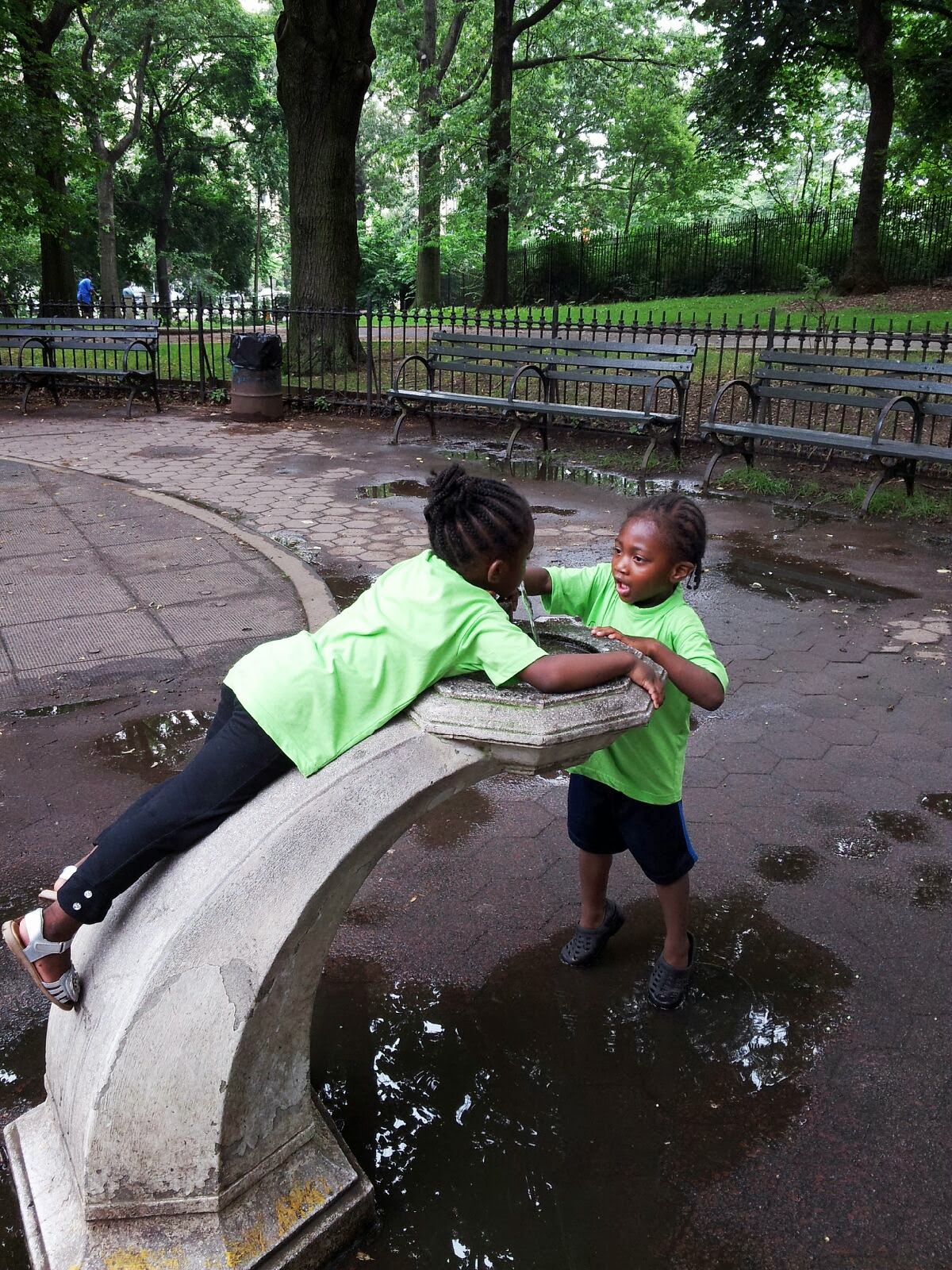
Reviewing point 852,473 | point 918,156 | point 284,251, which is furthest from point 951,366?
point 284,251

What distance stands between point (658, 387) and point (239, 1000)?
27.3 ft

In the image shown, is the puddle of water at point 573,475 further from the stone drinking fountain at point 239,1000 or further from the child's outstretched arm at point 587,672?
the stone drinking fountain at point 239,1000

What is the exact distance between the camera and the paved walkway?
1965mm

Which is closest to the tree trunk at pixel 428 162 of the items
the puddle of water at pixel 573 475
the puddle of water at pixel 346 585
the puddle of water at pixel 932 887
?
the puddle of water at pixel 573 475

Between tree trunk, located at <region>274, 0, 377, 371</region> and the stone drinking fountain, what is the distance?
11.6 meters

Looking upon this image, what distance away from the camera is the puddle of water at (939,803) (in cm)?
347

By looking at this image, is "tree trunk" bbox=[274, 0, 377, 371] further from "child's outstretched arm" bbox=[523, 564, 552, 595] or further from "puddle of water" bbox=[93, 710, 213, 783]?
"child's outstretched arm" bbox=[523, 564, 552, 595]

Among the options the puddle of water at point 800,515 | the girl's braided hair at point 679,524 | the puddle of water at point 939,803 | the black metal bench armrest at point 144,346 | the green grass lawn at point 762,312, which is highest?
the green grass lawn at point 762,312

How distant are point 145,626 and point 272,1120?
3657 millimetres

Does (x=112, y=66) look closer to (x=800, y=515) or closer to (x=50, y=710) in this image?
(x=800, y=515)

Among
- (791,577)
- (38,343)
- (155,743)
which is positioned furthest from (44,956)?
(38,343)

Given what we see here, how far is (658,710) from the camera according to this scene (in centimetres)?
224

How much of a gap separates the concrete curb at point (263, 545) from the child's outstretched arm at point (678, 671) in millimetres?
3139

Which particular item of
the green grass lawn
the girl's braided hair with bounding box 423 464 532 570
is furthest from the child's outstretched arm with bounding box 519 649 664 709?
the green grass lawn
